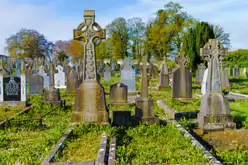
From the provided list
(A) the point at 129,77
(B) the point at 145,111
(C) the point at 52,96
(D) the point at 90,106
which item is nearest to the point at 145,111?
(B) the point at 145,111

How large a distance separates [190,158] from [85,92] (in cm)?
334

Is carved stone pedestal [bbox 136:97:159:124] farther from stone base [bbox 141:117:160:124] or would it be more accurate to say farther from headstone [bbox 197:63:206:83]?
headstone [bbox 197:63:206:83]

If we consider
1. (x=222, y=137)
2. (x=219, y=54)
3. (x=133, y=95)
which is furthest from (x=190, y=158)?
(x=133, y=95)

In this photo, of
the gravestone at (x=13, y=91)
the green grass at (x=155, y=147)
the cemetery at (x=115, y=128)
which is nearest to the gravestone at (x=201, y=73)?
the cemetery at (x=115, y=128)

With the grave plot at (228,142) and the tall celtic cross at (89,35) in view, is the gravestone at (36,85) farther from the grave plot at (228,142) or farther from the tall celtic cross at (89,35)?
the grave plot at (228,142)

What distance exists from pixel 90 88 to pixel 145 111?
163 cm

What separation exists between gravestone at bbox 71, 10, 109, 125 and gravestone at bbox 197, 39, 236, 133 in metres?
2.56

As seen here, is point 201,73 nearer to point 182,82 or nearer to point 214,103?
point 182,82

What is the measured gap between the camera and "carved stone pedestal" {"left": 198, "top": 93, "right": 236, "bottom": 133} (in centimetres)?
676

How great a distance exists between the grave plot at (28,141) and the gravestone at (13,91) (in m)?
2.95

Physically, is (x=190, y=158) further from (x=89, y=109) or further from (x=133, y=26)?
(x=133, y=26)

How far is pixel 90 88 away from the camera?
683cm

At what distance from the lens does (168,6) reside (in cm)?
4906

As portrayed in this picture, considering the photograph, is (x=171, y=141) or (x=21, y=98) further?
(x=21, y=98)
